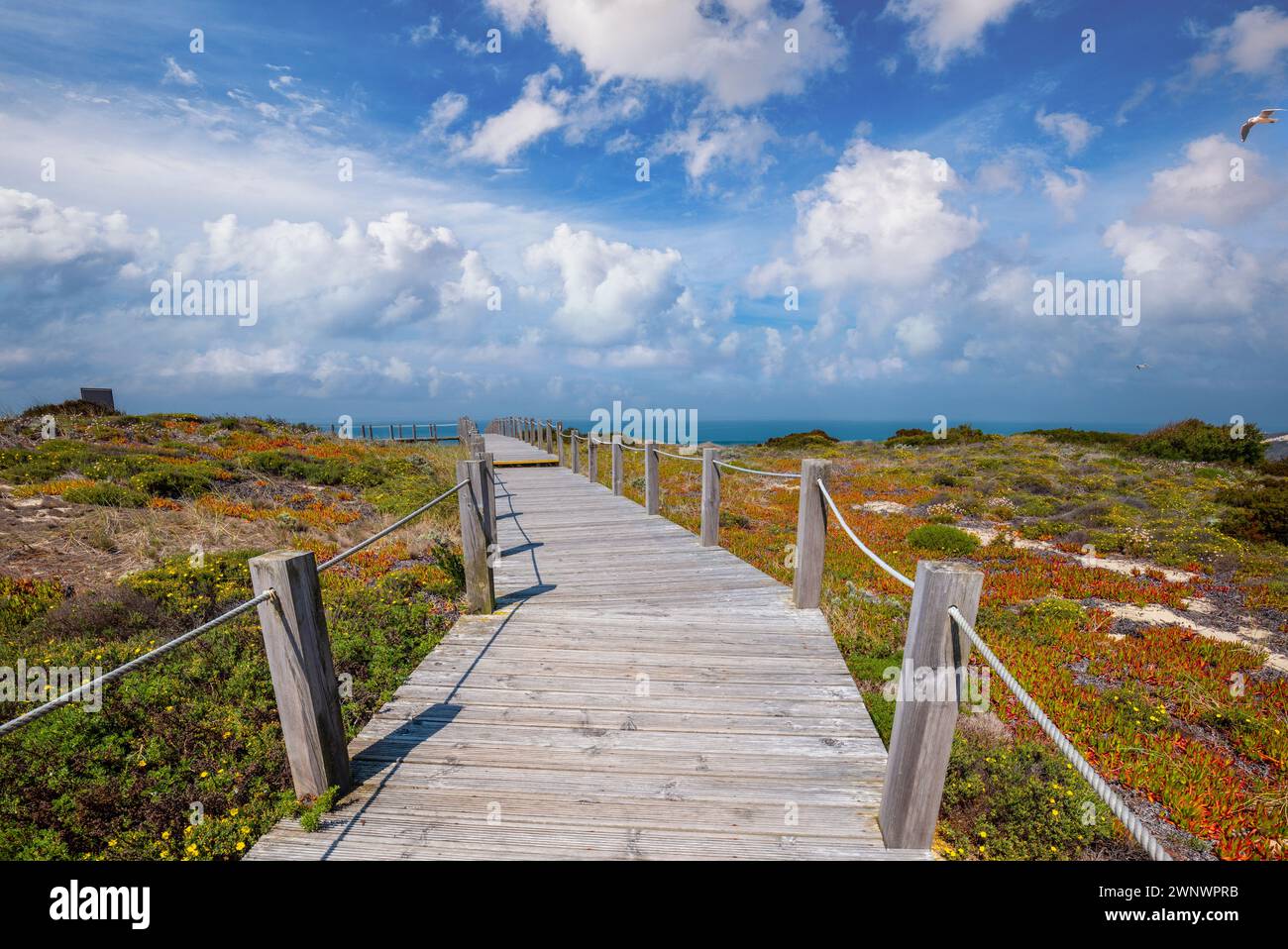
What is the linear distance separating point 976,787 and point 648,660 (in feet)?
8.02

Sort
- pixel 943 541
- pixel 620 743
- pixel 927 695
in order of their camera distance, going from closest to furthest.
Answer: pixel 927 695 → pixel 620 743 → pixel 943 541

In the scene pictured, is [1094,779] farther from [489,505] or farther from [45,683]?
[45,683]

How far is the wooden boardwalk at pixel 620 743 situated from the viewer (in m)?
2.93

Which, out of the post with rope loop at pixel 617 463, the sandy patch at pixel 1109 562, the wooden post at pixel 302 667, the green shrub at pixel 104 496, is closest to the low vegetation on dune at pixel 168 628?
the green shrub at pixel 104 496

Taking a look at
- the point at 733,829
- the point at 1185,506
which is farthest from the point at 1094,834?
the point at 1185,506

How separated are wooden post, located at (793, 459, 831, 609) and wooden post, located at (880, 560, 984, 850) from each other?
2.71 meters

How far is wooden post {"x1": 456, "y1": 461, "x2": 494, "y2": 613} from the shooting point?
17.8 feet

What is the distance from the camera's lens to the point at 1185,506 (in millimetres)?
13719

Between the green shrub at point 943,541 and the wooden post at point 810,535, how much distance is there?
6172mm

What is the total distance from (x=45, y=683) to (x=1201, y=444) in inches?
1269

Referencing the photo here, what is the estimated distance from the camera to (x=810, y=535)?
5605 millimetres
